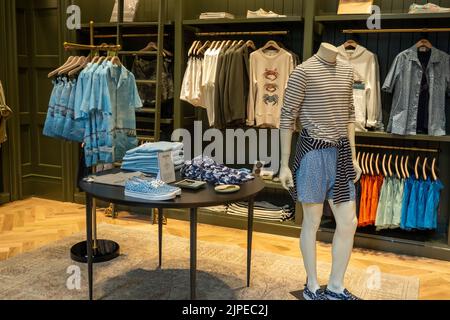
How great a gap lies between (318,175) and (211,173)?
0.59m

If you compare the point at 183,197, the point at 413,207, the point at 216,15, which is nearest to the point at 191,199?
the point at 183,197

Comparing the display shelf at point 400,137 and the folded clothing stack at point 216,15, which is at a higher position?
the folded clothing stack at point 216,15

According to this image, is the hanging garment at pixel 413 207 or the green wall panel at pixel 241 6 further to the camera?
the green wall panel at pixel 241 6

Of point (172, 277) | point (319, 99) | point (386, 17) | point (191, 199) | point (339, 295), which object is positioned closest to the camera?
point (191, 199)

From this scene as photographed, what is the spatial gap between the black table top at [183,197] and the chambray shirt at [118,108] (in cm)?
74

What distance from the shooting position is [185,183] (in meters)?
2.58

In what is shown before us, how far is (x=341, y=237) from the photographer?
270 centimetres

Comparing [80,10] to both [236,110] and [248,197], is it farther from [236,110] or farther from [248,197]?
[248,197]

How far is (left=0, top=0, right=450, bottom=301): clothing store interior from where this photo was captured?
2691 millimetres

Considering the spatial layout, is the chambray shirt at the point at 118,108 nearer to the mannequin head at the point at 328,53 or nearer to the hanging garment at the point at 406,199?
the mannequin head at the point at 328,53

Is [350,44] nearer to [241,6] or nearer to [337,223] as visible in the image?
[241,6]

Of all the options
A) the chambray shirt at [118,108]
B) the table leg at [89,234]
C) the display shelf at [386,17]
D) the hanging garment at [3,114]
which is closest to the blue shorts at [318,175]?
the table leg at [89,234]

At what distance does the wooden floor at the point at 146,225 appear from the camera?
3.42 metres

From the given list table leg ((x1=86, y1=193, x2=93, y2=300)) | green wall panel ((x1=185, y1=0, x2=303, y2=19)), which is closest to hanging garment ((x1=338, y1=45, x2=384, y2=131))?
green wall panel ((x1=185, y1=0, x2=303, y2=19))
